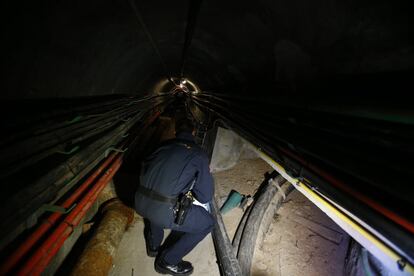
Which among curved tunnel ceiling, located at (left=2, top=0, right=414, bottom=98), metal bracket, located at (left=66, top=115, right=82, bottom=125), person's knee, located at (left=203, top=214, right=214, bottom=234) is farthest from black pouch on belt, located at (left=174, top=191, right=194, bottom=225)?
curved tunnel ceiling, located at (left=2, top=0, right=414, bottom=98)

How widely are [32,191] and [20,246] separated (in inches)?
14.4

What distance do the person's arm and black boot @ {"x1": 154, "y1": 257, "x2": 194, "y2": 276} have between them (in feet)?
3.03

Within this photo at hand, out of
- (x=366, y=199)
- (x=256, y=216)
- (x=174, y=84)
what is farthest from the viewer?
(x=174, y=84)

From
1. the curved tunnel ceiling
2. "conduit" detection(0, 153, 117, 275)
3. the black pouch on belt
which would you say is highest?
the curved tunnel ceiling

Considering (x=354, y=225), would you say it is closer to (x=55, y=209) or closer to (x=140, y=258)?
(x=55, y=209)

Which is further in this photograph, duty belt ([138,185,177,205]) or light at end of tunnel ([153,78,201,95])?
light at end of tunnel ([153,78,201,95])

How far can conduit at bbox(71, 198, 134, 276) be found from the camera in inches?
83.6

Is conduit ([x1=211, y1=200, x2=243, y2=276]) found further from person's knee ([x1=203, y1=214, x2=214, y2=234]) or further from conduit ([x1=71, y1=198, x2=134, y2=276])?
conduit ([x1=71, y1=198, x2=134, y2=276])

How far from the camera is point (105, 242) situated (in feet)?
8.03

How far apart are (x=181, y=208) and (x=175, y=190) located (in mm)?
274

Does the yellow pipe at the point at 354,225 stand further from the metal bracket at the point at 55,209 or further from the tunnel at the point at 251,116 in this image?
the metal bracket at the point at 55,209

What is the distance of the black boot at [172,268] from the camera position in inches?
106

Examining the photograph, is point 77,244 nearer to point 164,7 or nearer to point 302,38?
point 164,7

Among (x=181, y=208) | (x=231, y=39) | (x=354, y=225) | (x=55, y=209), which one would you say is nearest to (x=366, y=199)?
(x=354, y=225)
